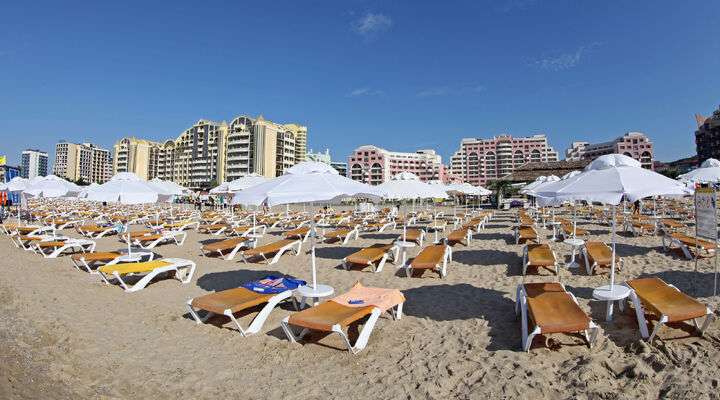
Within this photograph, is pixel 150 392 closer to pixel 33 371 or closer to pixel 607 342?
pixel 33 371

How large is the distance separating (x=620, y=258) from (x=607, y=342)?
17.5 feet

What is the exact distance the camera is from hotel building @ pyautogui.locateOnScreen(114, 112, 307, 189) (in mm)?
73875

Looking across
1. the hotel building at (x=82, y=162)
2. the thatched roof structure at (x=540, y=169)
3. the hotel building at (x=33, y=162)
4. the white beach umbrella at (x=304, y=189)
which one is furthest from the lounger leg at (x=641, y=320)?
the hotel building at (x=33, y=162)

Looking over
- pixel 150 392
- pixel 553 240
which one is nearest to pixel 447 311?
pixel 150 392

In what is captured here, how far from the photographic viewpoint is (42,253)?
9984 mm

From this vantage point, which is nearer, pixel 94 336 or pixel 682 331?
pixel 682 331

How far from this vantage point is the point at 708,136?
242 feet

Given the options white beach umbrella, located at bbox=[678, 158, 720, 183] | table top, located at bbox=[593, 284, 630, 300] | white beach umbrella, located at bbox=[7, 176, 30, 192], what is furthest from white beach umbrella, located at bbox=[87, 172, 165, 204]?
white beach umbrella, located at bbox=[678, 158, 720, 183]

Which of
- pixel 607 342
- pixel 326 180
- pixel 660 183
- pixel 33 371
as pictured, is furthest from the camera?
pixel 326 180

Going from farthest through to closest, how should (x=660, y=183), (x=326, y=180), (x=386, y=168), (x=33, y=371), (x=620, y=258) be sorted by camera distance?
(x=386, y=168), (x=620, y=258), (x=326, y=180), (x=660, y=183), (x=33, y=371)

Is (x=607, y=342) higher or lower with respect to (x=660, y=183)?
lower

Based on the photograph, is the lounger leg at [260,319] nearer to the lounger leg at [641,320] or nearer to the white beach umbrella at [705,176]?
the lounger leg at [641,320]

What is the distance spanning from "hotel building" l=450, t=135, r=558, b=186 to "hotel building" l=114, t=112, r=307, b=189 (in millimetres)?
46089

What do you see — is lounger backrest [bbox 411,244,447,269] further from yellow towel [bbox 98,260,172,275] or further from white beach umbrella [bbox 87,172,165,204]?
white beach umbrella [bbox 87,172,165,204]
